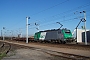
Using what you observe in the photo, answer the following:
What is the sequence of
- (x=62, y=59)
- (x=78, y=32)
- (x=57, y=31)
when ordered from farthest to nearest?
(x=78, y=32)
(x=57, y=31)
(x=62, y=59)

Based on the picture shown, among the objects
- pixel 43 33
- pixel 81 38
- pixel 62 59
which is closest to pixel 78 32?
pixel 81 38

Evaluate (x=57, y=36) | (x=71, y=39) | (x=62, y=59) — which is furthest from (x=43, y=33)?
(x=62, y=59)

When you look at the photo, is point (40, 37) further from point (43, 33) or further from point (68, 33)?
point (68, 33)

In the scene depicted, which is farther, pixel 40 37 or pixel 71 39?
pixel 40 37

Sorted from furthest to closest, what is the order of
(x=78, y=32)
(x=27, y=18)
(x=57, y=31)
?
(x=78, y=32)
(x=27, y=18)
(x=57, y=31)

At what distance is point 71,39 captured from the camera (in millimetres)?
36531

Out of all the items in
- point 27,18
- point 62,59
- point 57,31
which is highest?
point 27,18

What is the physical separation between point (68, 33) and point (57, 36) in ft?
8.64

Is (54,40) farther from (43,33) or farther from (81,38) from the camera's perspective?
(81,38)

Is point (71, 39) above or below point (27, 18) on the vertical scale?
below

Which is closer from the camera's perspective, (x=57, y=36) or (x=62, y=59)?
(x=62, y=59)

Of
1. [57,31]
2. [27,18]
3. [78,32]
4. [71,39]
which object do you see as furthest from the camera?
[78,32]

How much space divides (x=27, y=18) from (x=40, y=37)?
6791 millimetres

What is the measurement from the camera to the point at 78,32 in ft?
183
